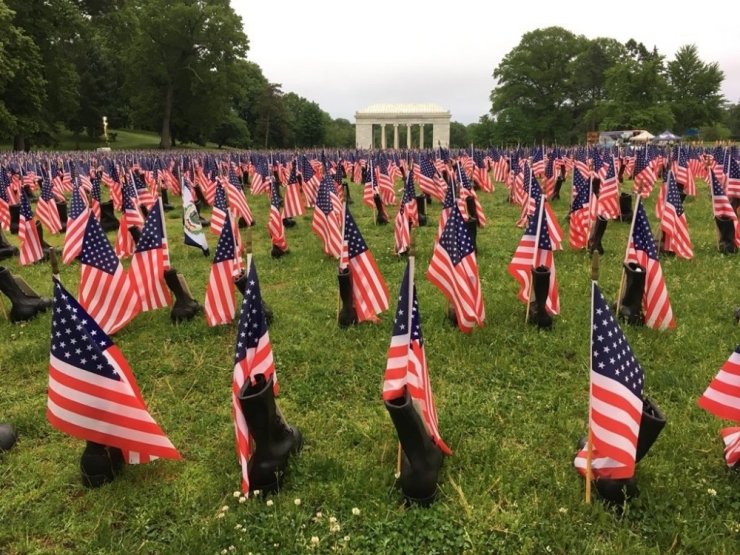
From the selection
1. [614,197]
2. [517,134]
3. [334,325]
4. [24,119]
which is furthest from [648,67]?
[334,325]

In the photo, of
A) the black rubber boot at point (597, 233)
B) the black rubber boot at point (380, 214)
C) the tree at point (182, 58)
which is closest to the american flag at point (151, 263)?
the black rubber boot at point (597, 233)

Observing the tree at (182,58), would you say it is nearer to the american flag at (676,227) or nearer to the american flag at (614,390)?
the american flag at (676,227)

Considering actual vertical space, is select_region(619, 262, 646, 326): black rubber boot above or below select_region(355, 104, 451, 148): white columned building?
below

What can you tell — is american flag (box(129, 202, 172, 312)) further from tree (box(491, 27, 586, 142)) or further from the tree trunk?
tree (box(491, 27, 586, 142))

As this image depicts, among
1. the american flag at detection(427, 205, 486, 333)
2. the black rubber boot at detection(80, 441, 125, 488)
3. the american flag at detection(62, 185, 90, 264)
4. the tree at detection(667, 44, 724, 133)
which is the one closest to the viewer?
the black rubber boot at detection(80, 441, 125, 488)

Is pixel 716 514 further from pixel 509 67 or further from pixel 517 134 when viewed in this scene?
pixel 509 67

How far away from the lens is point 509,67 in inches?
2916

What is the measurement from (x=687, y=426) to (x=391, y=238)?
25.8ft

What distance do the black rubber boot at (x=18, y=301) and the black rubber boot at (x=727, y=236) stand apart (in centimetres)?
1042

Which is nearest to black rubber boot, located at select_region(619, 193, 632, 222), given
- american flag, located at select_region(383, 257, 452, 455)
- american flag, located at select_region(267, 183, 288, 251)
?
american flag, located at select_region(267, 183, 288, 251)

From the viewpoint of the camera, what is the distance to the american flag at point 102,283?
582 cm

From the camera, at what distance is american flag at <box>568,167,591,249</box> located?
361 inches

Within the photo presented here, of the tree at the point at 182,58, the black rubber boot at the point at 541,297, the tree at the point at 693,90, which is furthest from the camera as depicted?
the tree at the point at 693,90

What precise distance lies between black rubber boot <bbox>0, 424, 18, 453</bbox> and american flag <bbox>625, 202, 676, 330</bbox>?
5.97 m
